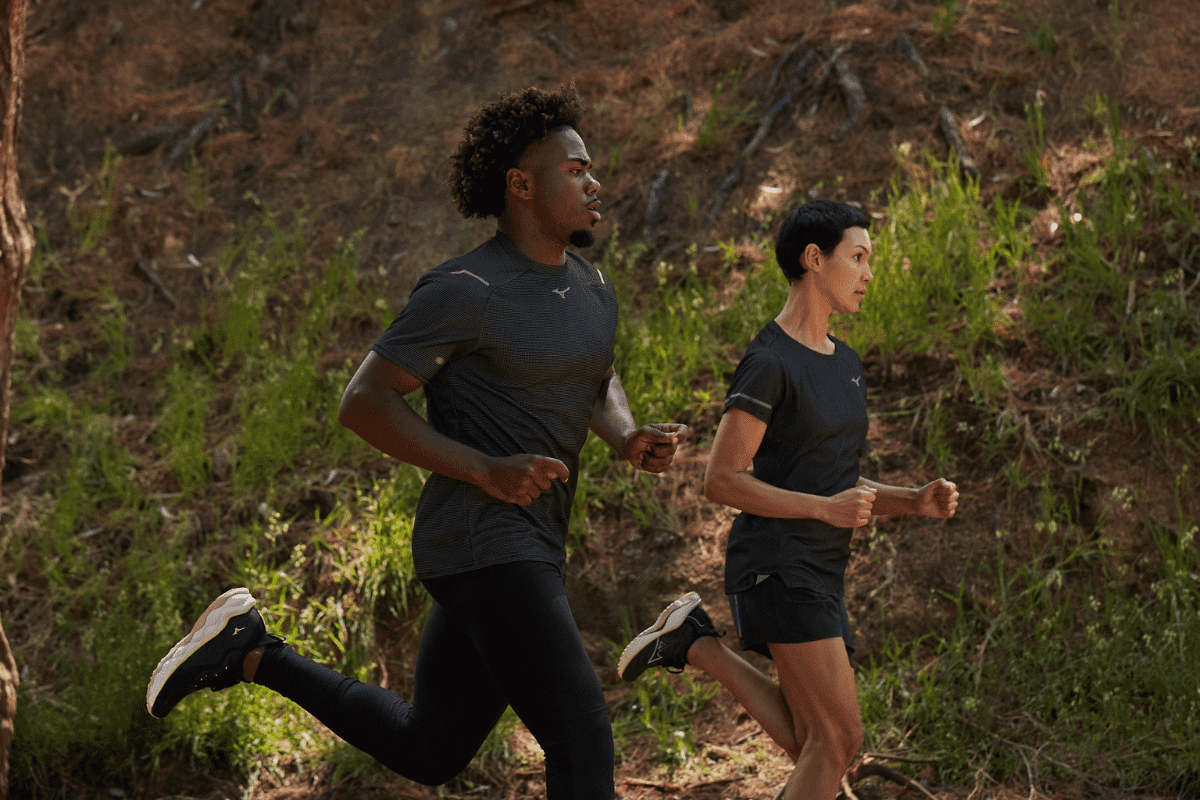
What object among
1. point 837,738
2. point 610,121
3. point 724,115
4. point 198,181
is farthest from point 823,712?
point 198,181

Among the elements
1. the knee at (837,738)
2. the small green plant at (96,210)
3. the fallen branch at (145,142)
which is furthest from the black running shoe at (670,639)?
the fallen branch at (145,142)

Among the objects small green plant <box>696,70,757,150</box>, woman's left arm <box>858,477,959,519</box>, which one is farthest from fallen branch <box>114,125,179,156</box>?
woman's left arm <box>858,477,959,519</box>

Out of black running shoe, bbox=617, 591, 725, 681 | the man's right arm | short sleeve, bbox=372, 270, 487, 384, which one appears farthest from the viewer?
black running shoe, bbox=617, 591, 725, 681

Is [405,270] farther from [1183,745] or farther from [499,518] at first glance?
[1183,745]

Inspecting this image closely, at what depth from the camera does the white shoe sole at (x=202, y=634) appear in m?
3.16

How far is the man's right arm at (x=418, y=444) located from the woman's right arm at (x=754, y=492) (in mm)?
621

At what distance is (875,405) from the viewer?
18.2 feet

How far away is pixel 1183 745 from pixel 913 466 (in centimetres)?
177

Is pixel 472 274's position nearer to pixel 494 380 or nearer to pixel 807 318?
pixel 494 380

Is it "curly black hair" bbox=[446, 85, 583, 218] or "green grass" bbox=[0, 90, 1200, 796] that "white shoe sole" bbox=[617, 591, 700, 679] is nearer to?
"green grass" bbox=[0, 90, 1200, 796]

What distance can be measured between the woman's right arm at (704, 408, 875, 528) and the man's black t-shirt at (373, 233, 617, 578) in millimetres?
432

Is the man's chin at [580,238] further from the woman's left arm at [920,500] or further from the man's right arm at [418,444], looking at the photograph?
the woman's left arm at [920,500]

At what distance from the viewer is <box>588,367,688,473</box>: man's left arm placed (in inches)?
116

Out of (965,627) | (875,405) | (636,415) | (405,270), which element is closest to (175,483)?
(405,270)
